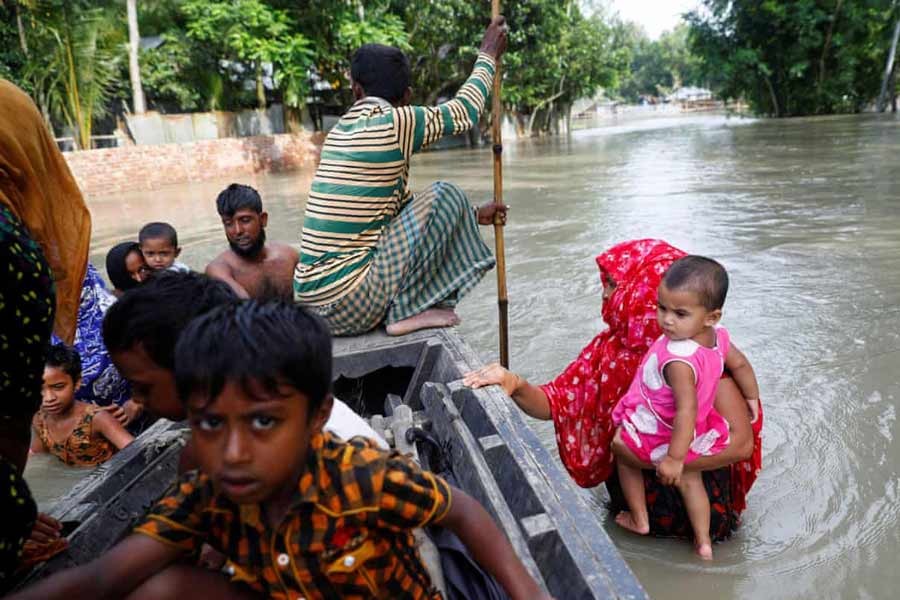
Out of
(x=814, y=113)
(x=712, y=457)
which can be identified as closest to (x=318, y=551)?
(x=712, y=457)

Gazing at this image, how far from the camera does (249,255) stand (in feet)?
11.8

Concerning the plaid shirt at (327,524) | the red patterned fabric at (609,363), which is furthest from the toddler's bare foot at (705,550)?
the plaid shirt at (327,524)

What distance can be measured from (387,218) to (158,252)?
1.46m

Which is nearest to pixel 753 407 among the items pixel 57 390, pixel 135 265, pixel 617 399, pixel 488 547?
pixel 617 399

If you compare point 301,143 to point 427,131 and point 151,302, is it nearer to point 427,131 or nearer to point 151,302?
point 427,131

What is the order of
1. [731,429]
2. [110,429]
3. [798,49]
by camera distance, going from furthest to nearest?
[798,49], [110,429], [731,429]

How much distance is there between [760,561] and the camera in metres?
2.28

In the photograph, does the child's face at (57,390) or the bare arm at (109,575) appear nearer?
the bare arm at (109,575)

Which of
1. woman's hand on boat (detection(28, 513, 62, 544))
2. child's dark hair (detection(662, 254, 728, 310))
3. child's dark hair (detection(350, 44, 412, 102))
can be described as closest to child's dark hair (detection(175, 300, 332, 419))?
woman's hand on boat (detection(28, 513, 62, 544))

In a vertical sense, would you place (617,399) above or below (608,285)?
below

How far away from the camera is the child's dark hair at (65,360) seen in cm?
282

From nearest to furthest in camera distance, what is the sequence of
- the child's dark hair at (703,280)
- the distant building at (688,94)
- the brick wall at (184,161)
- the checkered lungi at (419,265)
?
the child's dark hair at (703,280) → the checkered lungi at (419,265) → the brick wall at (184,161) → the distant building at (688,94)

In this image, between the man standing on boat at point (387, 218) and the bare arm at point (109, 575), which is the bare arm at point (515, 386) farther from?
the bare arm at point (109, 575)

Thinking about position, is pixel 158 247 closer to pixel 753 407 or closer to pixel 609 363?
pixel 609 363
